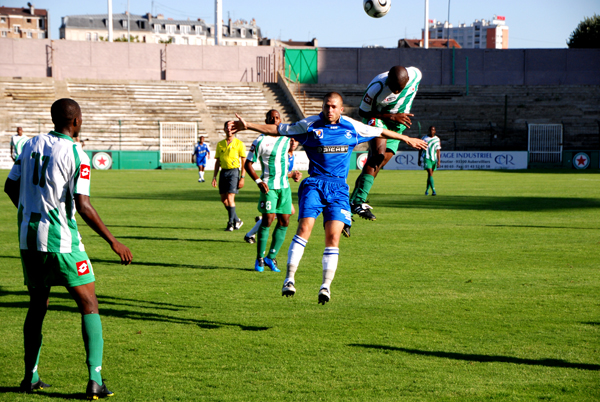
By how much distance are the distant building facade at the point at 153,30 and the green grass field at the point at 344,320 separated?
120771 millimetres

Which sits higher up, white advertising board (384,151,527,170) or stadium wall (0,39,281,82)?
stadium wall (0,39,281,82)

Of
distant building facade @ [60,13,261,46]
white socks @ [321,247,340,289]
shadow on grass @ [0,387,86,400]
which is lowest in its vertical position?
shadow on grass @ [0,387,86,400]

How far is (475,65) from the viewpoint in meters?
55.1

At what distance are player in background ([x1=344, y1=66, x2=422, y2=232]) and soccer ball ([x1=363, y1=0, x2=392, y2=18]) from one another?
1.47 meters

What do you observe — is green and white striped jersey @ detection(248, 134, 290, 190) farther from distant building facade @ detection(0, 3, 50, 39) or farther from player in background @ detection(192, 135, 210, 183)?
distant building facade @ detection(0, 3, 50, 39)

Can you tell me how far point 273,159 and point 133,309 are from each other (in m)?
3.98

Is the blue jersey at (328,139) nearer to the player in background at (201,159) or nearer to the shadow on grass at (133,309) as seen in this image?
the shadow on grass at (133,309)

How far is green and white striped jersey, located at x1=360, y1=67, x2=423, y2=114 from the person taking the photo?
8336 millimetres

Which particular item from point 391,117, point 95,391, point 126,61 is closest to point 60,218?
point 95,391

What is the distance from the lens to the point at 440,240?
1259 centimetres

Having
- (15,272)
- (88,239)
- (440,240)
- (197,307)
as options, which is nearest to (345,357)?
(197,307)

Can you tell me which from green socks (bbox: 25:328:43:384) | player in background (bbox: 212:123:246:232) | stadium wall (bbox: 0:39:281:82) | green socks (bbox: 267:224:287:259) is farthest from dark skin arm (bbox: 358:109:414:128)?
stadium wall (bbox: 0:39:281:82)

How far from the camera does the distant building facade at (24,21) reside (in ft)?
445

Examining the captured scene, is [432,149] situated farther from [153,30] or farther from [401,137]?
[153,30]
